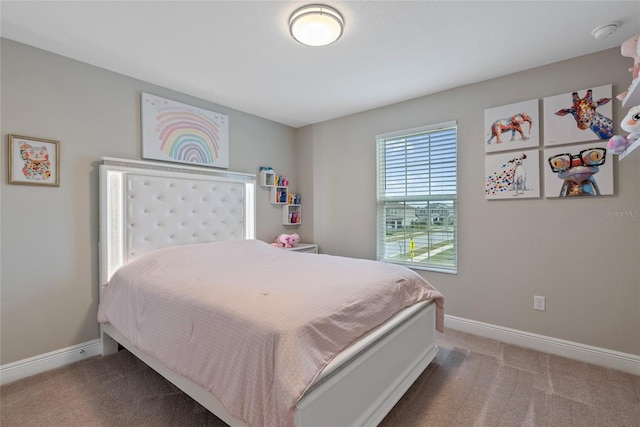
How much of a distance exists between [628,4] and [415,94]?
153cm

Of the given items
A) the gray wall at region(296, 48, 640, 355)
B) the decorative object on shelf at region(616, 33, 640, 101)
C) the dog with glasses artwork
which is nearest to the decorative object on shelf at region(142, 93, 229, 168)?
the gray wall at region(296, 48, 640, 355)

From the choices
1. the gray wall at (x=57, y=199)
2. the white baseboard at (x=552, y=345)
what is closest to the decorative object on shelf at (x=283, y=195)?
the gray wall at (x=57, y=199)

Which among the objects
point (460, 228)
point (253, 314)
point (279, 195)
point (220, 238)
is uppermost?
point (279, 195)

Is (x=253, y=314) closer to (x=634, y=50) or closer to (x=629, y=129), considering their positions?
(x=629, y=129)

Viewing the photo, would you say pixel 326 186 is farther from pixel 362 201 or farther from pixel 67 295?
pixel 67 295

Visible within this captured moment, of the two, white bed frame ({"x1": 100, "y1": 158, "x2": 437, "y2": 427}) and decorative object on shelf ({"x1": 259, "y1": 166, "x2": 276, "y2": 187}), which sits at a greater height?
decorative object on shelf ({"x1": 259, "y1": 166, "x2": 276, "y2": 187})

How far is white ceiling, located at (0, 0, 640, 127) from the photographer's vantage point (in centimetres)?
170

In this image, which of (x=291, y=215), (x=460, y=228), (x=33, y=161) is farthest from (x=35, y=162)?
(x=460, y=228)

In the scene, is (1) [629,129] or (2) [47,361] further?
(2) [47,361]

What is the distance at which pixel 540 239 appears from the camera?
2.40 m

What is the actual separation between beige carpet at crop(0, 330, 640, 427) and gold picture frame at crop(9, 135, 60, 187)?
1397 millimetres

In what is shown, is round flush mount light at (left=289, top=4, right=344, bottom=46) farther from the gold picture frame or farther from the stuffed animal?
the gold picture frame

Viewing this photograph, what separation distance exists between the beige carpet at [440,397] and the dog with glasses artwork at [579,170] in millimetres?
1306

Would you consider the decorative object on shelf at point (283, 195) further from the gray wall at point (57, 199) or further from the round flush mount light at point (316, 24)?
the round flush mount light at point (316, 24)
